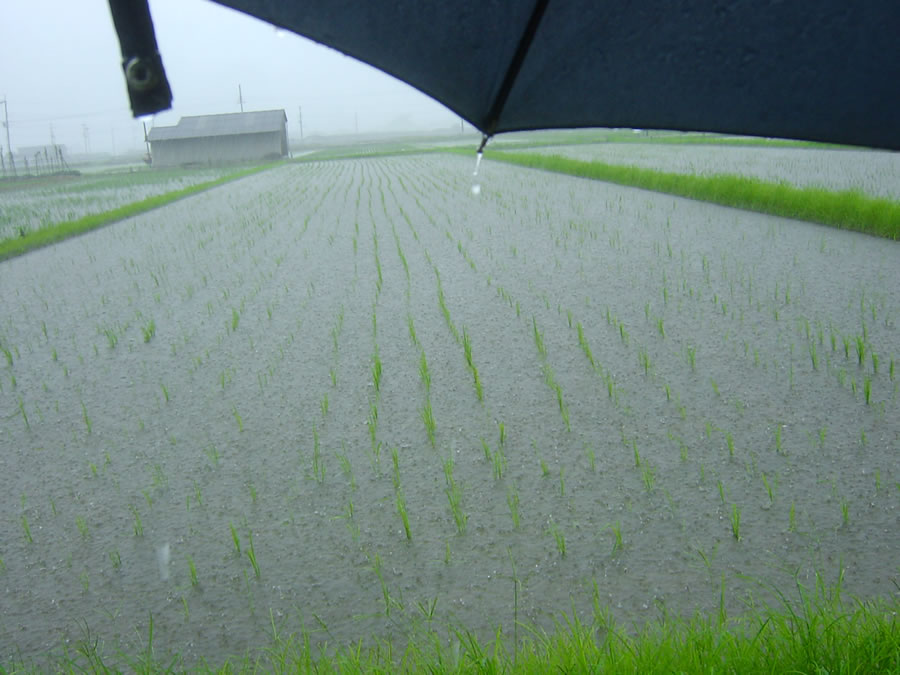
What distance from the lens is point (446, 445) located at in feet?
8.66

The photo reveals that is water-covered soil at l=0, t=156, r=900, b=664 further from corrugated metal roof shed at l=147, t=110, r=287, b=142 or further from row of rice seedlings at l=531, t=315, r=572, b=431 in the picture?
corrugated metal roof shed at l=147, t=110, r=287, b=142

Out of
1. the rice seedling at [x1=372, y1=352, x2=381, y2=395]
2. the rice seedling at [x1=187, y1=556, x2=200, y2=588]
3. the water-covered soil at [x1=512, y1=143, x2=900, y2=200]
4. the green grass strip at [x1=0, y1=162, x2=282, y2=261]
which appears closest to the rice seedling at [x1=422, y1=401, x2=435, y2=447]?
the rice seedling at [x1=372, y1=352, x2=381, y2=395]

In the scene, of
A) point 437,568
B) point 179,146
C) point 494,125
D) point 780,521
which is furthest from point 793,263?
point 179,146

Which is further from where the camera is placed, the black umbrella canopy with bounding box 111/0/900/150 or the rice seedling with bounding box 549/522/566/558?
the rice seedling with bounding box 549/522/566/558

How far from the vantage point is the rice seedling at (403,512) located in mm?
2055

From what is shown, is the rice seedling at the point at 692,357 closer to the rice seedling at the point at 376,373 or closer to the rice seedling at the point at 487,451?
the rice seedling at the point at 487,451

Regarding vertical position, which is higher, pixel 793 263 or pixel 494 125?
pixel 494 125

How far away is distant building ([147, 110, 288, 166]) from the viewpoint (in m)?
28.2

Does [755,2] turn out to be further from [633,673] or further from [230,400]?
[230,400]

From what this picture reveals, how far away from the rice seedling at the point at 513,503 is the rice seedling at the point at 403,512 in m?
0.29

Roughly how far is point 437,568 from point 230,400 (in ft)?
5.07

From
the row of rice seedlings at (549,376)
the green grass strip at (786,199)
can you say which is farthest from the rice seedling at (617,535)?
the green grass strip at (786,199)

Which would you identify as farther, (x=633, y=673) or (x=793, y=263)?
(x=793, y=263)

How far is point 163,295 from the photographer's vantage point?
5.29 m
